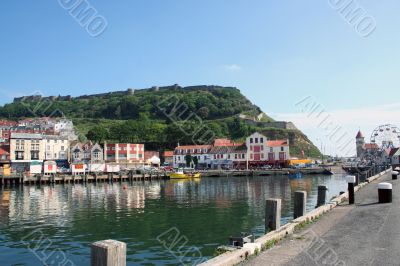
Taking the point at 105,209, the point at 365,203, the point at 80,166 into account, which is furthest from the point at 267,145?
the point at 365,203

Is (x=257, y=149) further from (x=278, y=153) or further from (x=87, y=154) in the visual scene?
(x=87, y=154)

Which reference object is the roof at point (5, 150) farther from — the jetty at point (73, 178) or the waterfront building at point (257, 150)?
the waterfront building at point (257, 150)

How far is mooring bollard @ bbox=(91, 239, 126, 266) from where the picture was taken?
7355 millimetres

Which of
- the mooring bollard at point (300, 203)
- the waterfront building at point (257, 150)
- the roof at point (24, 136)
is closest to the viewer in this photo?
the mooring bollard at point (300, 203)

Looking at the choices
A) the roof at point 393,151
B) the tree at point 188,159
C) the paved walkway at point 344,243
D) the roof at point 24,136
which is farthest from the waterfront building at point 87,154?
the paved walkway at point 344,243

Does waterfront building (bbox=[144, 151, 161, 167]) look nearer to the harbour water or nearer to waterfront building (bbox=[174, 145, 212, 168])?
waterfront building (bbox=[174, 145, 212, 168])

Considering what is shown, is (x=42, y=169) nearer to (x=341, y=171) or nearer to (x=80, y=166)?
(x=80, y=166)

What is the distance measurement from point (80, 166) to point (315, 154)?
390 feet

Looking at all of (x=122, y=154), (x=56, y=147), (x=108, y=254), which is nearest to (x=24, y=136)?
(x=56, y=147)

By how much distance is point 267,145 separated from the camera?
120188 mm

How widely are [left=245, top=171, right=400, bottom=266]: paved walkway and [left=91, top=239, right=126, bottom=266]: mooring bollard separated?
14.6ft

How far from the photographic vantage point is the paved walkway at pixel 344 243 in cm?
1054

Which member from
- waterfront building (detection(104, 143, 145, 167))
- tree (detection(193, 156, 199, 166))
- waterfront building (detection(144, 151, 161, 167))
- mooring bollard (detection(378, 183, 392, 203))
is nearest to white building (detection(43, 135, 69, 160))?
waterfront building (detection(104, 143, 145, 167))

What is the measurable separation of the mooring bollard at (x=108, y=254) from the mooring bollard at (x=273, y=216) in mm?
8753
